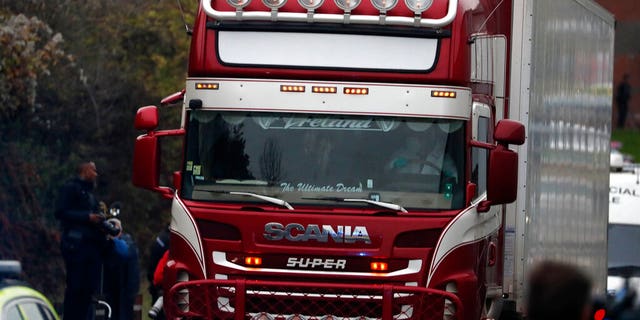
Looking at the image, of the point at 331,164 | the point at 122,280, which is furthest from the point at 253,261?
the point at 122,280

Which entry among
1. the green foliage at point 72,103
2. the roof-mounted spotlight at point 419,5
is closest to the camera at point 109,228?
the green foliage at point 72,103

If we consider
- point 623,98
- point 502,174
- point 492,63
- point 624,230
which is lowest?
point 624,230

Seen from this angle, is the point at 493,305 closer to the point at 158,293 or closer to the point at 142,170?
the point at 142,170

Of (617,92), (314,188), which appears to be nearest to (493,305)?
(314,188)

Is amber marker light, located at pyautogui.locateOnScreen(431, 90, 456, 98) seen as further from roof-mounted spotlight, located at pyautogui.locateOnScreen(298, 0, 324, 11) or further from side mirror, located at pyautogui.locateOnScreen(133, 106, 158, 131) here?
side mirror, located at pyautogui.locateOnScreen(133, 106, 158, 131)

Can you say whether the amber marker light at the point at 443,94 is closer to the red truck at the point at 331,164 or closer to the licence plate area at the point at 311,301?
the red truck at the point at 331,164

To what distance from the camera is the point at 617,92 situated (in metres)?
65.1

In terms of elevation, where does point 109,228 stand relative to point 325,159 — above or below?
below

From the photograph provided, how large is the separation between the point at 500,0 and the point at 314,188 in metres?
2.68

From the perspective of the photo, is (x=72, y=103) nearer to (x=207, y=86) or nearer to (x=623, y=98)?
(x=207, y=86)

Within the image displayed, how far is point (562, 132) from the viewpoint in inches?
617

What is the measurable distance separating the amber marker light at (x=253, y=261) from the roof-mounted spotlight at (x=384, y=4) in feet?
6.68

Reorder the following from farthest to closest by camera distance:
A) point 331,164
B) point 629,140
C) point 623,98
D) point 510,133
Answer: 1. point 629,140
2. point 623,98
3. point 331,164
4. point 510,133

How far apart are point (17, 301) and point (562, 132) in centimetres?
876
